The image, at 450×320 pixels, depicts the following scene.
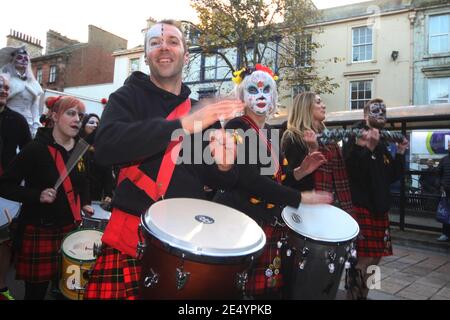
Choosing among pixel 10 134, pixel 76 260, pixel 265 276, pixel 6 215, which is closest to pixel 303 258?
pixel 265 276

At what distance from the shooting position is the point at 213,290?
4.76 feet

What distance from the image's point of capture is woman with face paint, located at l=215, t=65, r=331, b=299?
2.29 metres

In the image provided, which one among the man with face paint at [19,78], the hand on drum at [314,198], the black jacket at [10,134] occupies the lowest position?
the hand on drum at [314,198]

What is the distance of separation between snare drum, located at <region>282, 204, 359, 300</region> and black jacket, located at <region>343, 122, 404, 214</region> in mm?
1108

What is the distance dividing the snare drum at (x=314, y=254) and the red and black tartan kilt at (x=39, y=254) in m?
1.86

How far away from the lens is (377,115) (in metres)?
3.85

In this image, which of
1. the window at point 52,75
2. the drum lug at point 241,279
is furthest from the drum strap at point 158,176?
the window at point 52,75

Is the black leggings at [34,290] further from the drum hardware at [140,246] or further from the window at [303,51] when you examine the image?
the window at [303,51]

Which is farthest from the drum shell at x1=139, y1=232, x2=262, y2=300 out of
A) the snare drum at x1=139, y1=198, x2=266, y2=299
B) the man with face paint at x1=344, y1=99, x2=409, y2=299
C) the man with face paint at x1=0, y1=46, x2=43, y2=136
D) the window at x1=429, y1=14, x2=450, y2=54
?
the window at x1=429, y1=14, x2=450, y2=54

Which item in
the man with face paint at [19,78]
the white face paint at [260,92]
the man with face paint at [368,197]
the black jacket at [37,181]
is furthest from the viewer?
the man with face paint at [19,78]

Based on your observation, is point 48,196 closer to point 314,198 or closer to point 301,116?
point 314,198

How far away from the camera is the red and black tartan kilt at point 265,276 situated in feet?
8.11

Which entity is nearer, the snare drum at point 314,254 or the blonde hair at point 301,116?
the snare drum at point 314,254

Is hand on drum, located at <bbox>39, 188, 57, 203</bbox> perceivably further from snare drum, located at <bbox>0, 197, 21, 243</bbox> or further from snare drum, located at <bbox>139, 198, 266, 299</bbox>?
snare drum, located at <bbox>139, 198, 266, 299</bbox>
